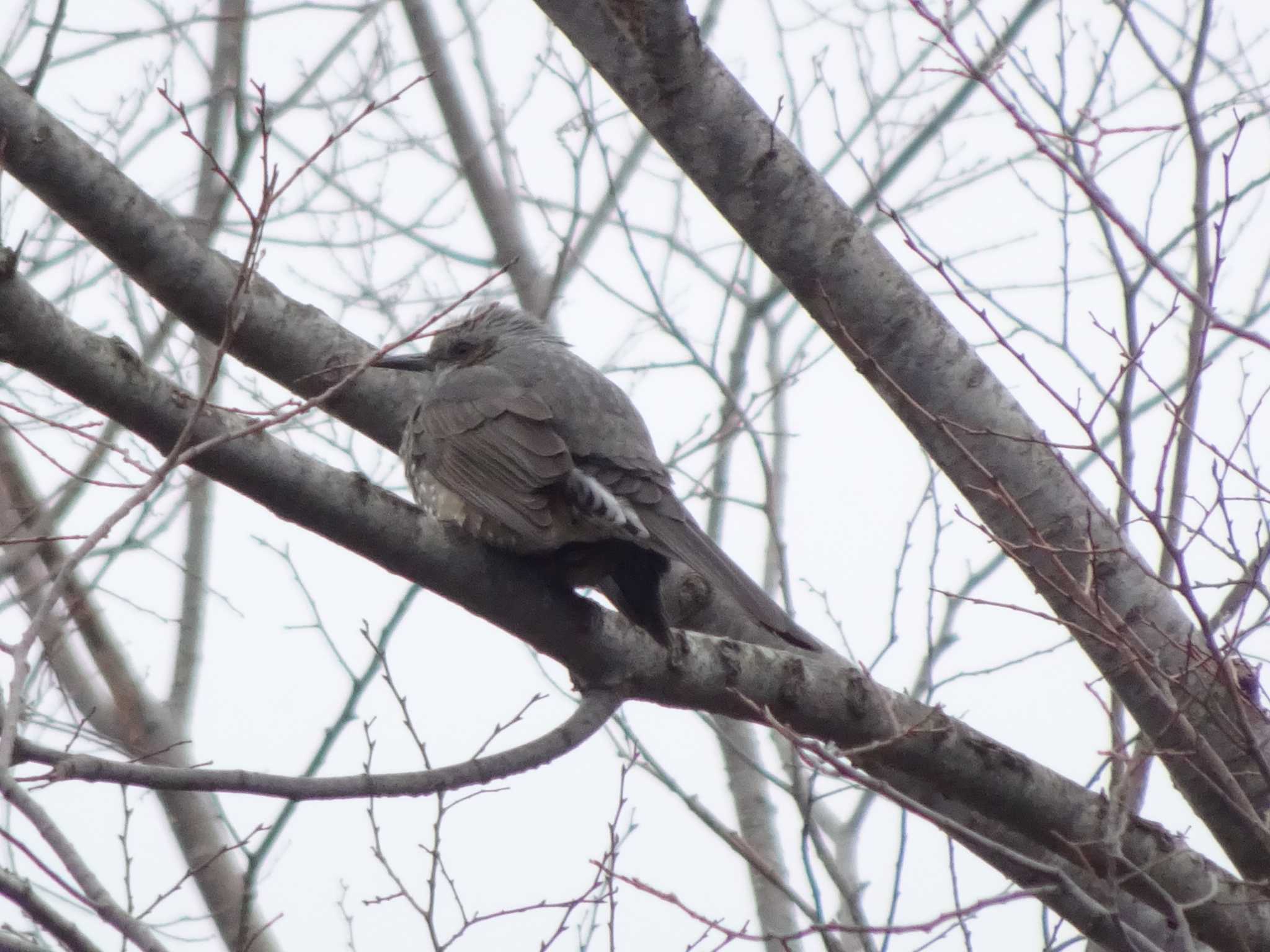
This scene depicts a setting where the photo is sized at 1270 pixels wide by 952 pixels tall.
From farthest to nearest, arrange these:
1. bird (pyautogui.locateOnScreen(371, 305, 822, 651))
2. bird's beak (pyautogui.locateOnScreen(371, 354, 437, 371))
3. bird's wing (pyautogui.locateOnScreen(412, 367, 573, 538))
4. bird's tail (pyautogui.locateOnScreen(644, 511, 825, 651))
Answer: bird's beak (pyautogui.locateOnScreen(371, 354, 437, 371)) → bird's wing (pyautogui.locateOnScreen(412, 367, 573, 538)) → bird (pyautogui.locateOnScreen(371, 305, 822, 651)) → bird's tail (pyautogui.locateOnScreen(644, 511, 825, 651))

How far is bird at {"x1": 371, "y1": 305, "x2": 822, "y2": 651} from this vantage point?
11.5ft

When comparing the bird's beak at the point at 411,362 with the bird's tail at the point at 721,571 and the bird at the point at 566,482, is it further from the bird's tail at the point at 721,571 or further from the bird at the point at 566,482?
the bird's tail at the point at 721,571

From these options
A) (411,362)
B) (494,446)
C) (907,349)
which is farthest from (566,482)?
(411,362)

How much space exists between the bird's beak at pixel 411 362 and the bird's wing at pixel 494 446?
0.32 meters

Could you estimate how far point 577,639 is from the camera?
3.40 metres

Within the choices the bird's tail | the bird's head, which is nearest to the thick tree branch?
the bird's tail

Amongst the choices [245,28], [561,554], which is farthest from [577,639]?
[245,28]

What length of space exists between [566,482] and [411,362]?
1.43m

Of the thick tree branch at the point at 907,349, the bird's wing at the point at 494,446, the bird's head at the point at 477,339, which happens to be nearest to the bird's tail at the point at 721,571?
the bird's wing at the point at 494,446

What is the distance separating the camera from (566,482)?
12.3 ft

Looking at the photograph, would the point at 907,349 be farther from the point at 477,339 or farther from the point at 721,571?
the point at 477,339

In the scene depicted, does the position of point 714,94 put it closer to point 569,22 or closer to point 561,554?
point 569,22

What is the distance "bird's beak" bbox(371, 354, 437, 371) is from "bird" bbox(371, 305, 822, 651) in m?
0.20

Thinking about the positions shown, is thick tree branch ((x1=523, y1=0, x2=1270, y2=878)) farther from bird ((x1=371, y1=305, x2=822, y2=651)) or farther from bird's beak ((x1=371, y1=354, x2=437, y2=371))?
bird's beak ((x1=371, y1=354, x2=437, y2=371))
